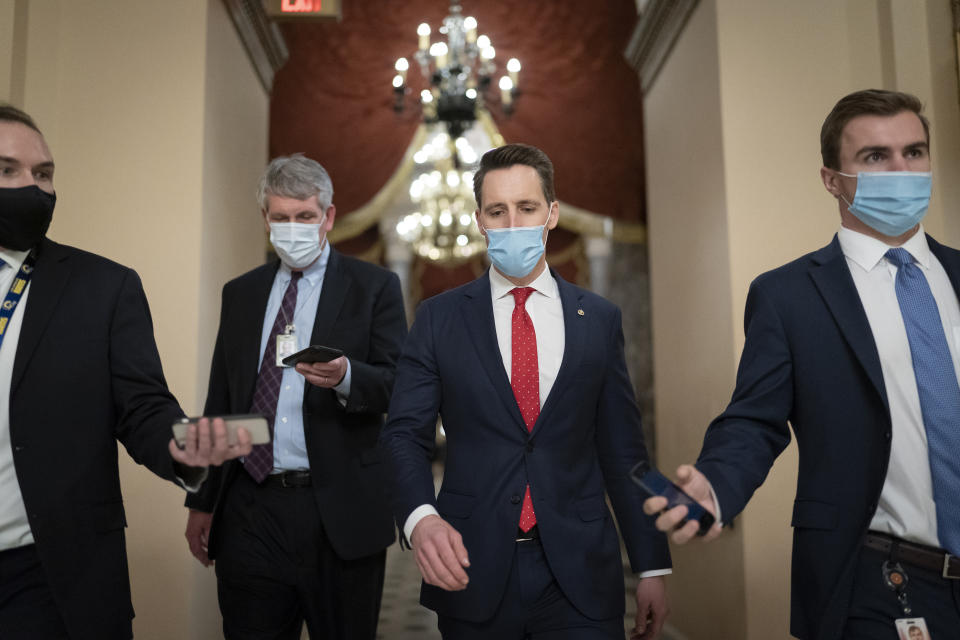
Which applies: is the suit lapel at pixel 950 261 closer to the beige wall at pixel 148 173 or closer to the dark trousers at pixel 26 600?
the dark trousers at pixel 26 600

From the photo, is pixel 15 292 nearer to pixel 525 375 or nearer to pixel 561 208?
pixel 525 375

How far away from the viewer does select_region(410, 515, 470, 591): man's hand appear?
5.70 feet

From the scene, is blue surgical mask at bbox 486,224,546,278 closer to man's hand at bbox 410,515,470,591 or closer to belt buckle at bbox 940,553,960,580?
man's hand at bbox 410,515,470,591

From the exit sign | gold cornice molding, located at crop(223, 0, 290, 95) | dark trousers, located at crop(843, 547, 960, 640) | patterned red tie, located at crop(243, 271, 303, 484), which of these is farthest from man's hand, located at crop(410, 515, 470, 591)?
the exit sign

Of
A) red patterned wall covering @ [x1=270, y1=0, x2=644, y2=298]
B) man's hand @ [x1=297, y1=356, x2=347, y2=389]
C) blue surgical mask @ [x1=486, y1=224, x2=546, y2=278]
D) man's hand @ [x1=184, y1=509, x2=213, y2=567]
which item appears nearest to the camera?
blue surgical mask @ [x1=486, y1=224, x2=546, y2=278]

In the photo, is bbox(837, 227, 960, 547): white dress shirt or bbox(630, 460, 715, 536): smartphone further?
bbox(837, 227, 960, 547): white dress shirt

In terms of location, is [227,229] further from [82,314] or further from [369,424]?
[82,314]

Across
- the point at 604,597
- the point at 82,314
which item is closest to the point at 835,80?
the point at 604,597

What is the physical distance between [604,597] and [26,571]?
1.43 m

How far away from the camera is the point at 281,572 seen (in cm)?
267

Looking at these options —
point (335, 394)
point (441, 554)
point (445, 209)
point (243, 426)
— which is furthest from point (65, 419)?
point (445, 209)

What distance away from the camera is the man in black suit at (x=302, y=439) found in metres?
2.68

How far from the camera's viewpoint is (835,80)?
4.04 metres

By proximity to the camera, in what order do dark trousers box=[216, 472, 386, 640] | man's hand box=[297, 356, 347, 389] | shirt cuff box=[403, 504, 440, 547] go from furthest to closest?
dark trousers box=[216, 472, 386, 640]
man's hand box=[297, 356, 347, 389]
shirt cuff box=[403, 504, 440, 547]
